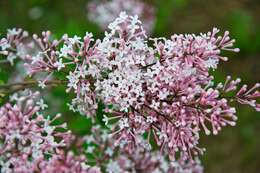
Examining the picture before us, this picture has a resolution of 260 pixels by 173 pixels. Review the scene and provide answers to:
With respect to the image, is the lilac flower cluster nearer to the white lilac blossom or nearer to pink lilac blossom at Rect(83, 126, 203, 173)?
the white lilac blossom

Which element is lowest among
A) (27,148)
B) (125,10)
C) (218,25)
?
(27,148)

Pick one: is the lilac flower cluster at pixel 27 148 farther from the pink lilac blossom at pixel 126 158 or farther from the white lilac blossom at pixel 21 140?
the pink lilac blossom at pixel 126 158

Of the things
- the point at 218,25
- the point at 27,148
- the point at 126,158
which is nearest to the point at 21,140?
the point at 27,148

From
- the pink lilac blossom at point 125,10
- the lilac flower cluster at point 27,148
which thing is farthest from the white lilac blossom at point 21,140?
the pink lilac blossom at point 125,10

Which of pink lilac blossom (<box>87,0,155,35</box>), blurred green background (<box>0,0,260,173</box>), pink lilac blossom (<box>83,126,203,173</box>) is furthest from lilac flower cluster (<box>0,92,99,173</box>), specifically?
blurred green background (<box>0,0,260,173</box>)

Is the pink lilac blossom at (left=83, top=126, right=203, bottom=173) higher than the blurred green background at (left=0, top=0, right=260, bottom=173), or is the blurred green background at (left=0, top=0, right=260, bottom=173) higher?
the blurred green background at (left=0, top=0, right=260, bottom=173)

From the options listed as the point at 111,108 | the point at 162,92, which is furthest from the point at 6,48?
the point at 162,92

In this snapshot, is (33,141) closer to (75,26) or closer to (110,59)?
(110,59)

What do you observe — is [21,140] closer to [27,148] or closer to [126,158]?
[27,148]
